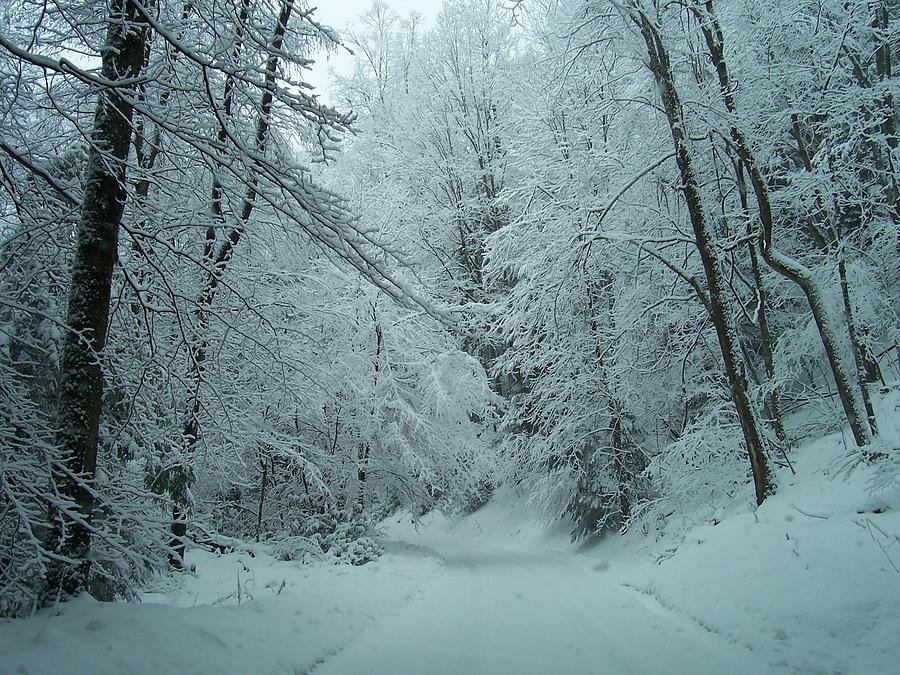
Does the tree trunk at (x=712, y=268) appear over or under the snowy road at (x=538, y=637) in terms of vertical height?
over

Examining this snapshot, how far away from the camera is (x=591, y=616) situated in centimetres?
600

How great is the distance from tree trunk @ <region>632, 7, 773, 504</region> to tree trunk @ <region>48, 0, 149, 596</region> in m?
6.91

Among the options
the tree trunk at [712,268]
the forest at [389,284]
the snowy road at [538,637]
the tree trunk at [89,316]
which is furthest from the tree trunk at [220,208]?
the tree trunk at [712,268]

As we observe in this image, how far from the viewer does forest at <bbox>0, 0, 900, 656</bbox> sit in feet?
12.8

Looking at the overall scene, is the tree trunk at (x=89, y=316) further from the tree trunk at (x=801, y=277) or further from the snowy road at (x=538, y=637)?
the tree trunk at (x=801, y=277)

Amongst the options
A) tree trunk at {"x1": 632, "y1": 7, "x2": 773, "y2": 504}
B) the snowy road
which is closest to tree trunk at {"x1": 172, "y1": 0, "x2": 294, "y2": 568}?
the snowy road

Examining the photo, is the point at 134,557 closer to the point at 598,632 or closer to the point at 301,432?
the point at 598,632

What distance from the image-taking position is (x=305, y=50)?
554 centimetres

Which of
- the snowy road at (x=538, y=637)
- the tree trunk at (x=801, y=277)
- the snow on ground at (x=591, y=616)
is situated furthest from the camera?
the tree trunk at (x=801, y=277)

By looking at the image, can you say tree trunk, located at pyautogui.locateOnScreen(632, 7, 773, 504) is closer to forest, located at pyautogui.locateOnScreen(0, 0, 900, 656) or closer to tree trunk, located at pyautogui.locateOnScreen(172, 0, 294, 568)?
forest, located at pyautogui.locateOnScreen(0, 0, 900, 656)

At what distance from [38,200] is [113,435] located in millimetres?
2276

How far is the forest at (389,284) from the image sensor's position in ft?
12.8

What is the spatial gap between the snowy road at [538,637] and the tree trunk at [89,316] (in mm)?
2158

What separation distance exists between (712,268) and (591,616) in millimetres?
5179
